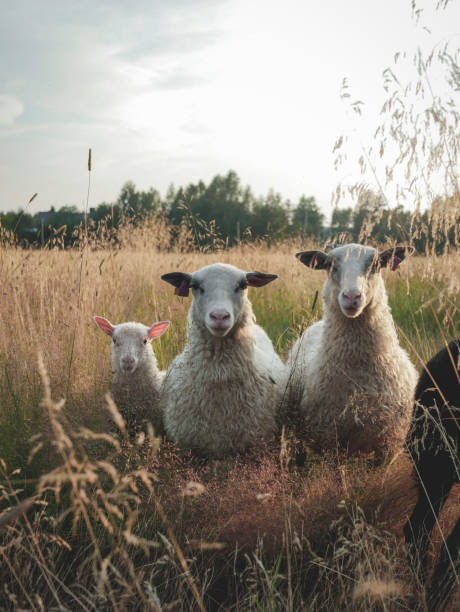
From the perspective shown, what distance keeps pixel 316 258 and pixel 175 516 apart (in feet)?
6.07

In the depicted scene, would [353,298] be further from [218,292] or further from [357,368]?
[218,292]

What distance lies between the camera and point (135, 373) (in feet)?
11.9

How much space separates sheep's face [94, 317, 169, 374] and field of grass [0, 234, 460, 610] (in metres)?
0.25

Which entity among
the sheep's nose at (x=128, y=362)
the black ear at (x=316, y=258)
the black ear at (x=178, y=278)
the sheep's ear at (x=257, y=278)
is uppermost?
the black ear at (x=316, y=258)

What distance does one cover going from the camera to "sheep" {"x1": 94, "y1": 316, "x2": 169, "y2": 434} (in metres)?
3.45

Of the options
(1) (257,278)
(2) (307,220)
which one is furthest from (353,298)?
(2) (307,220)

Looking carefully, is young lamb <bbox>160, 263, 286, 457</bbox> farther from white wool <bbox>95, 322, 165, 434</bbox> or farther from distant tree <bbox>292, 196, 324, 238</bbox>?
distant tree <bbox>292, 196, 324, 238</bbox>

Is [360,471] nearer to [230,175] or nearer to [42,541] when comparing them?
[42,541]

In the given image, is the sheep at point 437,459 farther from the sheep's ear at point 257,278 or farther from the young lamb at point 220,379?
the sheep's ear at point 257,278

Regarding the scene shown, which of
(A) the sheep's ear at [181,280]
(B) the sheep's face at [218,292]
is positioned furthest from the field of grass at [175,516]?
(A) the sheep's ear at [181,280]

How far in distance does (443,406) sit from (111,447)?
1.84 meters

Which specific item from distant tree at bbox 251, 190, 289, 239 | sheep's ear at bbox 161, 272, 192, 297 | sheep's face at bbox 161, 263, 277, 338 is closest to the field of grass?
sheep's face at bbox 161, 263, 277, 338

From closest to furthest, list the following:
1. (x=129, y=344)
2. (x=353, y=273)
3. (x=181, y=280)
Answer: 1. (x=353, y=273)
2. (x=181, y=280)
3. (x=129, y=344)

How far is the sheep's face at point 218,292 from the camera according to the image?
2.76m
